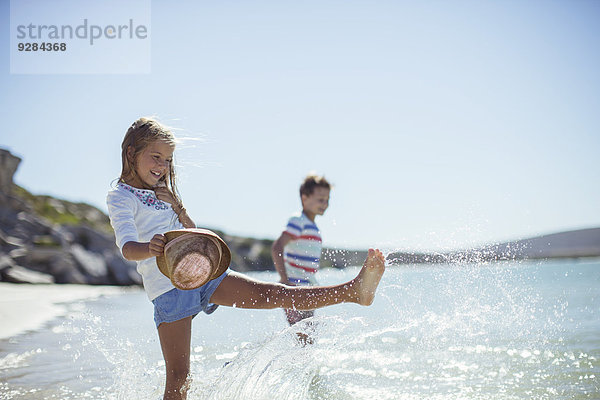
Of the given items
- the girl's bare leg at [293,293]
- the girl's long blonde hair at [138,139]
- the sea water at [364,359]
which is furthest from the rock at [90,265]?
the girl's bare leg at [293,293]

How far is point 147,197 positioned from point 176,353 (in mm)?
766

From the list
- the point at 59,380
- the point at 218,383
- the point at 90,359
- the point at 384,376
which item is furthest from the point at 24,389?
the point at 384,376

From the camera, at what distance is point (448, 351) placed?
4207mm

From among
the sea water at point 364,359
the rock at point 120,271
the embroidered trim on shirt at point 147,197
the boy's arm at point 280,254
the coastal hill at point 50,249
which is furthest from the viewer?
the rock at point 120,271

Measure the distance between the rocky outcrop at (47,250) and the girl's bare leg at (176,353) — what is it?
1173 centimetres

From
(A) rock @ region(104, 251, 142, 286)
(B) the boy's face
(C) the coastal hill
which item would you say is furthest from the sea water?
(A) rock @ region(104, 251, 142, 286)

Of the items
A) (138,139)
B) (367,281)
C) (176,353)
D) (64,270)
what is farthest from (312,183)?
(64,270)

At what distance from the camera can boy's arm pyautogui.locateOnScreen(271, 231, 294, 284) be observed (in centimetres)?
408

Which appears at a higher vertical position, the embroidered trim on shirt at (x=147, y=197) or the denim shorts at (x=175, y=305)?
the embroidered trim on shirt at (x=147, y=197)

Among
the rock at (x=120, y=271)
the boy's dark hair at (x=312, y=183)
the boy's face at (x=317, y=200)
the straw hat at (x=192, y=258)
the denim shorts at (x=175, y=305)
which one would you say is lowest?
the rock at (x=120, y=271)

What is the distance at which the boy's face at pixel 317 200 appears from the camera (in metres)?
4.29

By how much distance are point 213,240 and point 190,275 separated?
0.18 metres

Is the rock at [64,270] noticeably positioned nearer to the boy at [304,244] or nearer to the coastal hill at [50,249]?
the coastal hill at [50,249]

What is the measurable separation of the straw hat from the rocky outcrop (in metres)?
12.0
